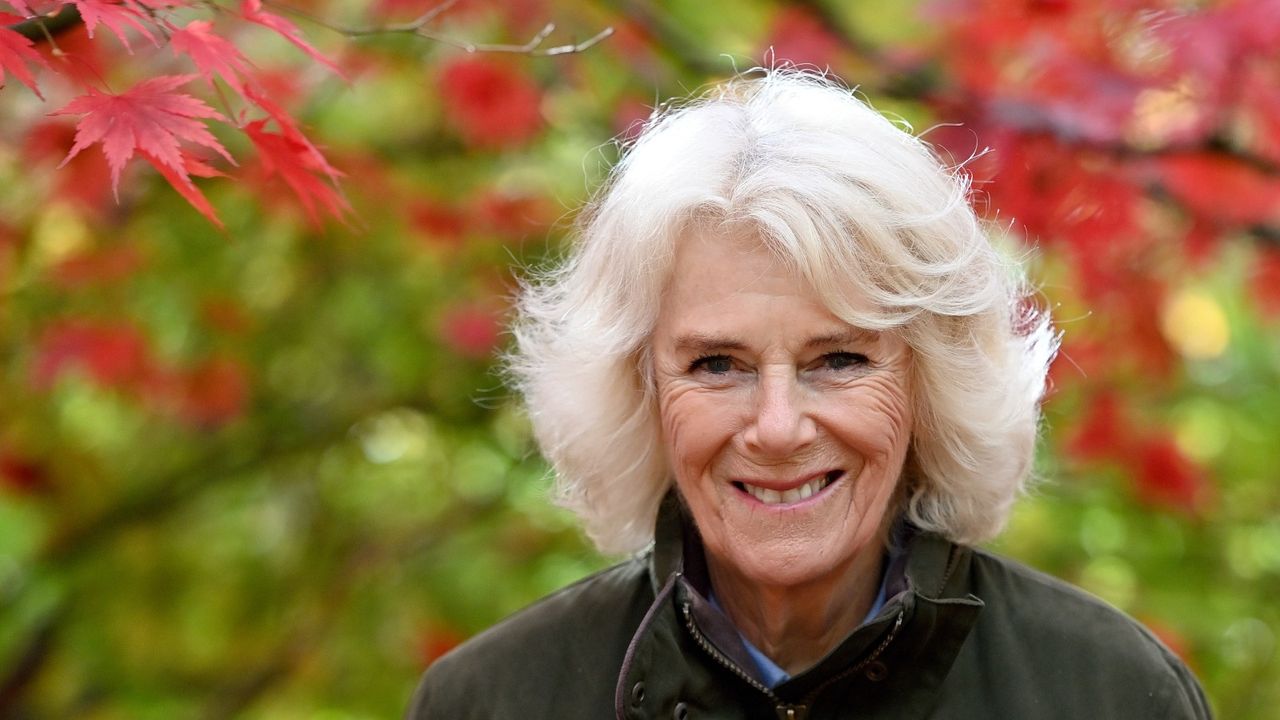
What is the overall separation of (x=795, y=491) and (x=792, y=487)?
2 cm

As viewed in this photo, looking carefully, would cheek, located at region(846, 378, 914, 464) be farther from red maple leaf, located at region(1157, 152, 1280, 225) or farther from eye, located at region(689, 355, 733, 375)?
red maple leaf, located at region(1157, 152, 1280, 225)

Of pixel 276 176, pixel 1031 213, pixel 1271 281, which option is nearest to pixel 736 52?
pixel 1031 213

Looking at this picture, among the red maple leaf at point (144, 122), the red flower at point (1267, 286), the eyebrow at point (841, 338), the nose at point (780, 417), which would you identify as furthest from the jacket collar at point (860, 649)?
the red flower at point (1267, 286)

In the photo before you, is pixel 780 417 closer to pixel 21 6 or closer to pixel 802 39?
pixel 21 6

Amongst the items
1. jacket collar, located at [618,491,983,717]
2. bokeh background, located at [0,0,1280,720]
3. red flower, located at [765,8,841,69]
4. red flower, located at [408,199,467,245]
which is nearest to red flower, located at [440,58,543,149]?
bokeh background, located at [0,0,1280,720]

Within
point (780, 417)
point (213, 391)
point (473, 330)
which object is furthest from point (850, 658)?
point (213, 391)

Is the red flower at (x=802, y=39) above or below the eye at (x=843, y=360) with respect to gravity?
above

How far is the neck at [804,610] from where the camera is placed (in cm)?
223

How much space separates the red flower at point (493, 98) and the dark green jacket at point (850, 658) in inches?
69.5

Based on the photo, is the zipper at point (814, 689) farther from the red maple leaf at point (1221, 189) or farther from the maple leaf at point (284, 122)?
the red maple leaf at point (1221, 189)

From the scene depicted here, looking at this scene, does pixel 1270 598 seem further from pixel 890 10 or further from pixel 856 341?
pixel 856 341

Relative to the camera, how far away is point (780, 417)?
204 cm

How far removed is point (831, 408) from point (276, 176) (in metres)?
2.04

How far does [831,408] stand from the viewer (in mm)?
2076
